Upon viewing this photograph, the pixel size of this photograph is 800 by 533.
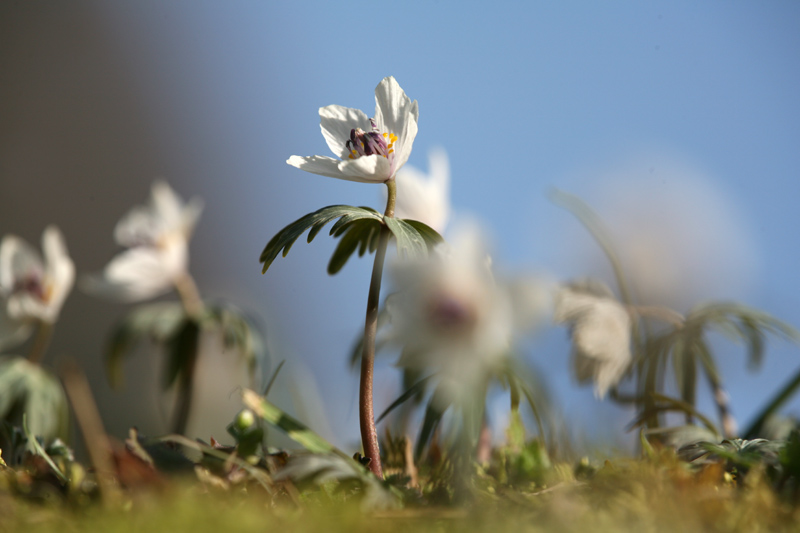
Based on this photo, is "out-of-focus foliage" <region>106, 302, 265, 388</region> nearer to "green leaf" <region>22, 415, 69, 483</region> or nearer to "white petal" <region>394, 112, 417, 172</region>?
"green leaf" <region>22, 415, 69, 483</region>

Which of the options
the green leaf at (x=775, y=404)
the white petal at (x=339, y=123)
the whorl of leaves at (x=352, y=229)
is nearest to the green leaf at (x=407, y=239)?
the whorl of leaves at (x=352, y=229)

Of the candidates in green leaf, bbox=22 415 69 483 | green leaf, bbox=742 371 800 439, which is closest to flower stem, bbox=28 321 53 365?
green leaf, bbox=22 415 69 483

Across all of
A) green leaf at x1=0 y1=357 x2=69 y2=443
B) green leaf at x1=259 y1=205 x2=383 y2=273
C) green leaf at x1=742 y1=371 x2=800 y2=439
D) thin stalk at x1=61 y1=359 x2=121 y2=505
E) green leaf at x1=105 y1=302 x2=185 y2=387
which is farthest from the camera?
green leaf at x1=105 y1=302 x2=185 y2=387

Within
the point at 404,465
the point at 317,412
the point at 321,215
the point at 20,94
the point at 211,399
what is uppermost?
the point at 20,94

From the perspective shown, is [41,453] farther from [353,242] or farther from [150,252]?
[150,252]

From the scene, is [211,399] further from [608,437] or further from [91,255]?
[608,437]

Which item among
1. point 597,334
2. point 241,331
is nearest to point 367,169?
point 597,334

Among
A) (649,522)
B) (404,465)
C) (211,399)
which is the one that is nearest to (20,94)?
(211,399)
